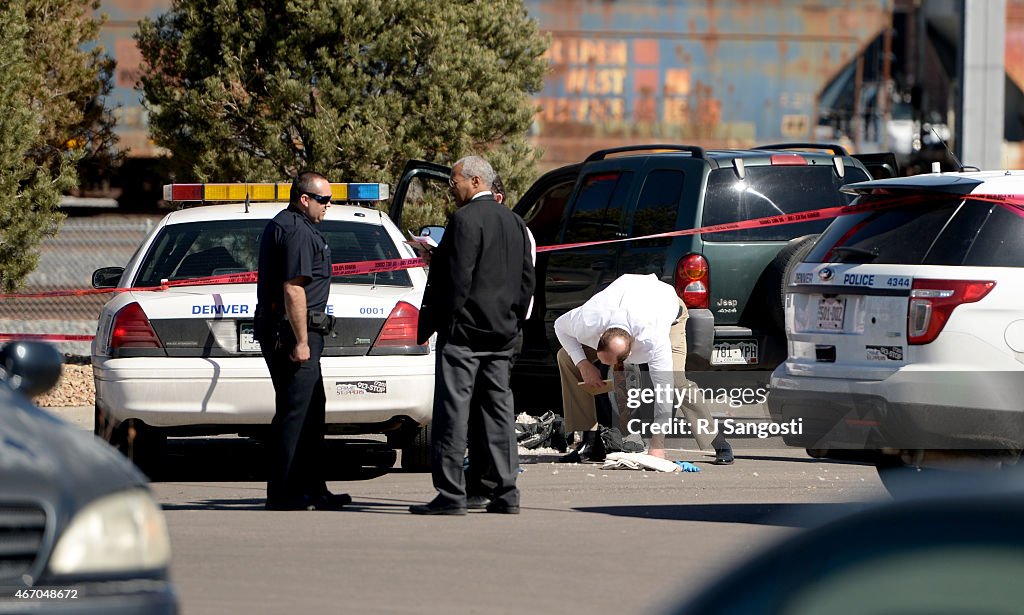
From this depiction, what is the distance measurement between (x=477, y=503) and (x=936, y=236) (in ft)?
8.75

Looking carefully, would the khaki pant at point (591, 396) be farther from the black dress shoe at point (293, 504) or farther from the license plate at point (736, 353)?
the black dress shoe at point (293, 504)

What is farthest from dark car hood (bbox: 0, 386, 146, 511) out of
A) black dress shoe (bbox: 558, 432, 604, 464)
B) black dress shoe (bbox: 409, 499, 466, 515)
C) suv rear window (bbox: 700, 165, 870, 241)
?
suv rear window (bbox: 700, 165, 870, 241)

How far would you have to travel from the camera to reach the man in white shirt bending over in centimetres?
946

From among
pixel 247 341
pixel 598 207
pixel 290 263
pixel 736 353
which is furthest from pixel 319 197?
pixel 598 207

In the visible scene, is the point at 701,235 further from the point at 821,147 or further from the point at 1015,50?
the point at 1015,50

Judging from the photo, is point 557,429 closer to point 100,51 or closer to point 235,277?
point 235,277

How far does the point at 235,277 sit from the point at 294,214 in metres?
1.37

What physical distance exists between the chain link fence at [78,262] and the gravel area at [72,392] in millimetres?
3384

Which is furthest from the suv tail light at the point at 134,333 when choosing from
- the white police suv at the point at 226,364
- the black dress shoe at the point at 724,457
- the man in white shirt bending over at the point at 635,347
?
the black dress shoe at the point at 724,457

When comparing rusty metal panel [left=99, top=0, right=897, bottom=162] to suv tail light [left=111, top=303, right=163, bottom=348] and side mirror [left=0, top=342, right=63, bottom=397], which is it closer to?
suv tail light [left=111, top=303, right=163, bottom=348]

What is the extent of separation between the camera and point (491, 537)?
7160 mm

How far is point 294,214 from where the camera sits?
7.86 metres

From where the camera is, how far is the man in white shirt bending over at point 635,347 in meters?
9.46

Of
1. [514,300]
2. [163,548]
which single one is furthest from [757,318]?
[163,548]
